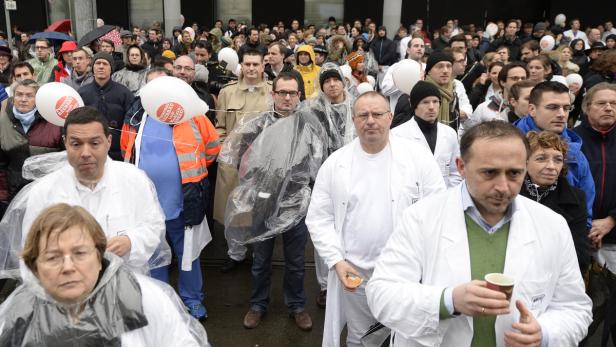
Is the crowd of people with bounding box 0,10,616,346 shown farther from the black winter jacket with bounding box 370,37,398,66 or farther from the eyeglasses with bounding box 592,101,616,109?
the black winter jacket with bounding box 370,37,398,66

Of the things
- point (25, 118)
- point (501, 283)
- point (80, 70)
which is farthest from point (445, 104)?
point (80, 70)

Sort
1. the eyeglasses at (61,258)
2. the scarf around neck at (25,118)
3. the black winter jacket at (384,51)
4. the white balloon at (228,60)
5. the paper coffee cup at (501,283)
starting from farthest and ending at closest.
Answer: the black winter jacket at (384,51) → the white balloon at (228,60) → the scarf around neck at (25,118) → the eyeglasses at (61,258) → the paper coffee cup at (501,283)

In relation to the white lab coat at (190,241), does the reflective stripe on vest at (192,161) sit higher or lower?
higher

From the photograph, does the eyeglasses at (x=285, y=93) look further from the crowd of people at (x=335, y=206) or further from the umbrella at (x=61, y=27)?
the umbrella at (x=61, y=27)

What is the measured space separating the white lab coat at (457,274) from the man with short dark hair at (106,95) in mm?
3985

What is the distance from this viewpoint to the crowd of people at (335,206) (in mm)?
1885

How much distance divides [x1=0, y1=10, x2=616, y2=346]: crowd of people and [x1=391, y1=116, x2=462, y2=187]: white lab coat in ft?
A: 0.05

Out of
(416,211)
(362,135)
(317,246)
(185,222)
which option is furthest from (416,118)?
(416,211)

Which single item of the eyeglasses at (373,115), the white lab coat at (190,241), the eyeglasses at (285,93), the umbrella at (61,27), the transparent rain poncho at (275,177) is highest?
the umbrella at (61,27)

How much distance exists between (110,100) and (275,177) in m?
Answer: 2.33

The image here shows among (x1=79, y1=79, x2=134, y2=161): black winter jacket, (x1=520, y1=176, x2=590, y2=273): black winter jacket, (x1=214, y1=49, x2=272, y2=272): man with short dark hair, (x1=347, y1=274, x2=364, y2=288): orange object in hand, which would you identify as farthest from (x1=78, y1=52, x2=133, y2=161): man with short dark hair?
(x1=520, y1=176, x2=590, y2=273): black winter jacket

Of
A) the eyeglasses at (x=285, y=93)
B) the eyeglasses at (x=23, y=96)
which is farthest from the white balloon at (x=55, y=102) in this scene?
the eyeglasses at (x=285, y=93)

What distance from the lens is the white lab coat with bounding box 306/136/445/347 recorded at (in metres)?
3.13

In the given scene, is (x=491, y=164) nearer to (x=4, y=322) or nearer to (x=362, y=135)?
(x=362, y=135)
